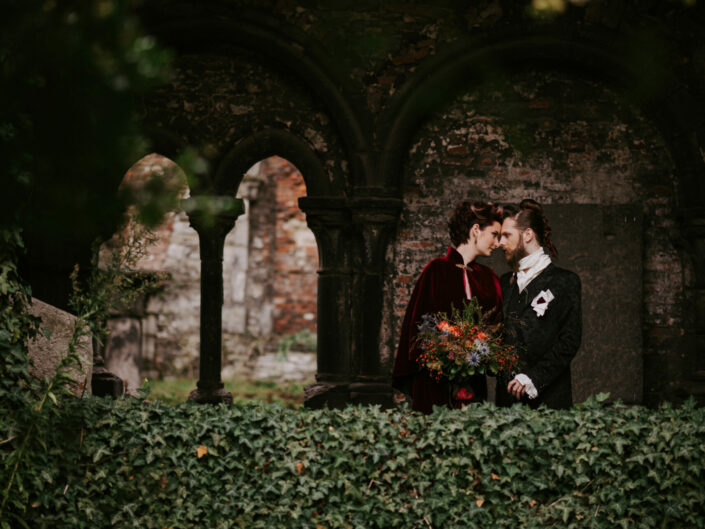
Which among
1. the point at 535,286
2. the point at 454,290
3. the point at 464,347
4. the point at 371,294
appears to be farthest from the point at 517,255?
the point at 371,294

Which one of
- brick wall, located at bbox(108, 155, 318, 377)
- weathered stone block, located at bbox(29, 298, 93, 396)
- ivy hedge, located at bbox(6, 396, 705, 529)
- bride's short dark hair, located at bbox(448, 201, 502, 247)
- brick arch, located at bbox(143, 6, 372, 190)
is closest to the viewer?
ivy hedge, located at bbox(6, 396, 705, 529)

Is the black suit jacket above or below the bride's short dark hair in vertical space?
below

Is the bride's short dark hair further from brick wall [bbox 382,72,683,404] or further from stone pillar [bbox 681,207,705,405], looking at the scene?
stone pillar [bbox 681,207,705,405]

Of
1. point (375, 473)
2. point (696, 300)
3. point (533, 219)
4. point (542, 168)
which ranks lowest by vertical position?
point (375, 473)

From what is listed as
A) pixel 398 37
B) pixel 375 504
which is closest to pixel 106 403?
pixel 375 504

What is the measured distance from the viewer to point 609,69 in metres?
7.16

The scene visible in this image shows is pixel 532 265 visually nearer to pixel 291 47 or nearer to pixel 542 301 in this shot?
pixel 542 301

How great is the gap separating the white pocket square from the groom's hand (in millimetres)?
430

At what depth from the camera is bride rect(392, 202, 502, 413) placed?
4805mm

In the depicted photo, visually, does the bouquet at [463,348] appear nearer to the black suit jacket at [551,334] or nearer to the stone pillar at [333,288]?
the black suit jacket at [551,334]

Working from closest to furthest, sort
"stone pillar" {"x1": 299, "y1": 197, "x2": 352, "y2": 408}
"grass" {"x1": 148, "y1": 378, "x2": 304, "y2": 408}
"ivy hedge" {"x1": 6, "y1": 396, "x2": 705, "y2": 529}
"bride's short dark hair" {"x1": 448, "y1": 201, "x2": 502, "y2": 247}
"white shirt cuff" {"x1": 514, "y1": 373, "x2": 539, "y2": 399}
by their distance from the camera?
1. "ivy hedge" {"x1": 6, "y1": 396, "x2": 705, "y2": 529}
2. "white shirt cuff" {"x1": 514, "y1": 373, "x2": 539, "y2": 399}
3. "bride's short dark hair" {"x1": 448, "y1": 201, "x2": 502, "y2": 247}
4. "stone pillar" {"x1": 299, "y1": 197, "x2": 352, "y2": 408}
5. "grass" {"x1": 148, "y1": 378, "x2": 304, "y2": 408}

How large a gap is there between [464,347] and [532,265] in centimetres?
73

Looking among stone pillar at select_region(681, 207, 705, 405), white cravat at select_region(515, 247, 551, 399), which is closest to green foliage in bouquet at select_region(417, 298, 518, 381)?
white cravat at select_region(515, 247, 551, 399)

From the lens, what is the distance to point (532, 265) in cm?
473
